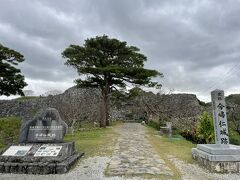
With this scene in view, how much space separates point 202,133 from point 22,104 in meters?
21.9

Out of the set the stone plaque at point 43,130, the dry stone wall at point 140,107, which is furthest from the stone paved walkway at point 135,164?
the dry stone wall at point 140,107

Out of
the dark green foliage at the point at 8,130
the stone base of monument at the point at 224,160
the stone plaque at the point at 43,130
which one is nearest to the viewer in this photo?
the stone base of monument at the point at 224,160

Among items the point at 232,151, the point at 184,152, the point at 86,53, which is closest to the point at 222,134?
the point at 232,151

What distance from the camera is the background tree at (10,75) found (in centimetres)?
1523

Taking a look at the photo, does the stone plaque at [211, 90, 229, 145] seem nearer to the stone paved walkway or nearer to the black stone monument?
the stone paved walkway

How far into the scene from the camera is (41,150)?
20.2 feet

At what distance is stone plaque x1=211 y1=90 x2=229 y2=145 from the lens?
232 inches

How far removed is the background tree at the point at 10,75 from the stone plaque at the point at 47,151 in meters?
10.5

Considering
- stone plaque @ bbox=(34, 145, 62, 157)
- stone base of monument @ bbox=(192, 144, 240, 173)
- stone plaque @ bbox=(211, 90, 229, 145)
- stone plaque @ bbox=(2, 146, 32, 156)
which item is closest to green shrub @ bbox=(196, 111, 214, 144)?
stone plaque @ bbox=(211, 90, 229, 145)

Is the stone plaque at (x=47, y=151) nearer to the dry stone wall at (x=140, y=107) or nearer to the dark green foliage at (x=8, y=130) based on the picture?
the dark green foliage at (x=8, y=130)

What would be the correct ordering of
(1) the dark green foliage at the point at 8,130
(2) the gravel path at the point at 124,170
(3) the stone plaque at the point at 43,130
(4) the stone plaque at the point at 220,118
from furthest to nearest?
(1) the dark green foliage at the point at 8,130
(3) the stone plaque at the point at 43,130
(4) the stone plaque at the point at 220,118
(2) the gravel path at the point at 124,170

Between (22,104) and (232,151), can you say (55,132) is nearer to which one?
(232,151)

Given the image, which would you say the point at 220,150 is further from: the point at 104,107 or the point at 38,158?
the point at 104,107

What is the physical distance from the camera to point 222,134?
5910 mm
